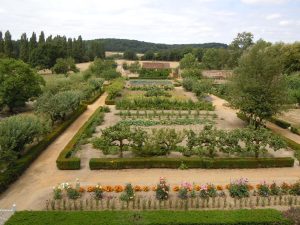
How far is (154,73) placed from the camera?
79.1 m

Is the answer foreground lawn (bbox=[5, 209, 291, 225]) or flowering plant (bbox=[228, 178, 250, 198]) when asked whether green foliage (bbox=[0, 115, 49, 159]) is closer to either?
foreground lawn (bbox=[5, 209, 291, 225])

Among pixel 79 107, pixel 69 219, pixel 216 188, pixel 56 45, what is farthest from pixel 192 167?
pixel 56 45

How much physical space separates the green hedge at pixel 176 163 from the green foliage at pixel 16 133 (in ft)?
14.2

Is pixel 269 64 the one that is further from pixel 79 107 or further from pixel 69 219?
pixel 69 219

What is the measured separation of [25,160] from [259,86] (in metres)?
18.6

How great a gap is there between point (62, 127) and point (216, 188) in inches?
596

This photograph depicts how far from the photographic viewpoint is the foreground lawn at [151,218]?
12.2m

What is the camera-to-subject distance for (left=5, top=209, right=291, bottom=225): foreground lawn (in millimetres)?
12211

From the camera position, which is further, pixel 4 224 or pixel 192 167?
pixel 192 167

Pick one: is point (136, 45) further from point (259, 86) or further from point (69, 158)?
point (69, 158)

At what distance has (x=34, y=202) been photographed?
50.2 ft

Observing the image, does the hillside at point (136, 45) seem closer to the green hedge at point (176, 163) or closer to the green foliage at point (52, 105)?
the green foliage at point (52, 105)

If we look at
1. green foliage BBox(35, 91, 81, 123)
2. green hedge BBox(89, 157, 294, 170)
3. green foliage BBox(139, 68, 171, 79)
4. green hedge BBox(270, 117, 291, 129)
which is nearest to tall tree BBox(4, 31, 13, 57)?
green foliage BBox(139, 68, 171, 79)

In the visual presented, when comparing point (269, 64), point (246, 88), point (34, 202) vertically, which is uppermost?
point (269, 64)
